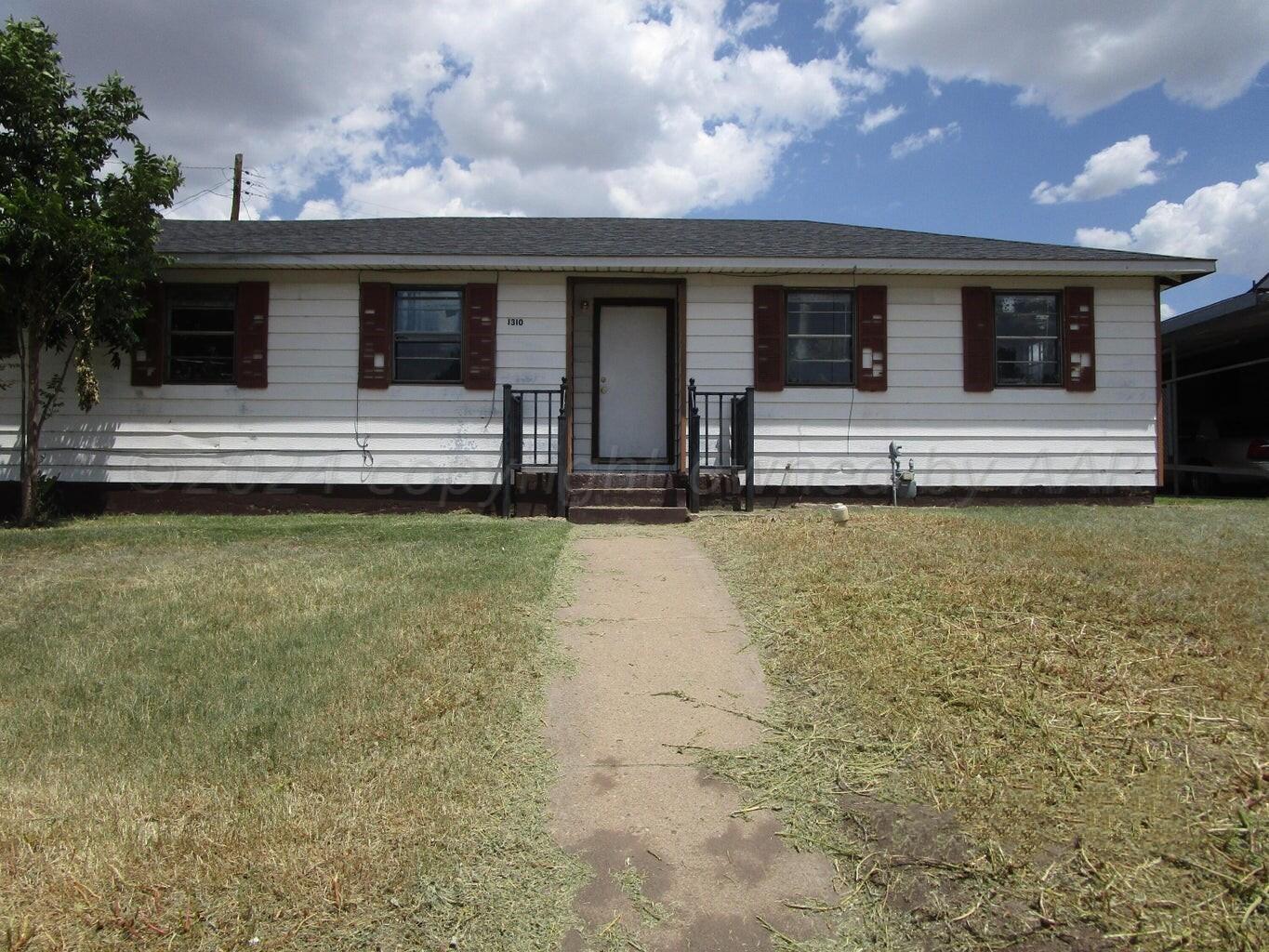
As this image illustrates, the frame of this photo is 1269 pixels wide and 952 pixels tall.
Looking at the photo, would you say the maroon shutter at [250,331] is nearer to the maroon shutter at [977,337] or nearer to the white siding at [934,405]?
the white siding at [934,405]

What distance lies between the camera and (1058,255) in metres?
9.03

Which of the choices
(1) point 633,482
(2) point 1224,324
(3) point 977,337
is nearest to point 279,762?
(1) point 633,482

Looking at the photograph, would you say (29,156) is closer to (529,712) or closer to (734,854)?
(529,712)

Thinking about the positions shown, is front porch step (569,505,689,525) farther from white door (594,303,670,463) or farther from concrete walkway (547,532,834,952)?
concrete walkway (547,532,834,952)

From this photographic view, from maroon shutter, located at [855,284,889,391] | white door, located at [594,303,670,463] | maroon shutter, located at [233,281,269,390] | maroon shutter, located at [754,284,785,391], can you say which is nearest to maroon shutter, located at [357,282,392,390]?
maroon shutter, located at [233,281,269,390]

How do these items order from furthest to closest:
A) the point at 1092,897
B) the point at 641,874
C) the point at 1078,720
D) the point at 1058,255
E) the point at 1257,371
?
the point at 1257,371 → the point at 1058,255 → the point at 1078,720 → the point at 641,874 → the point at 1092,897

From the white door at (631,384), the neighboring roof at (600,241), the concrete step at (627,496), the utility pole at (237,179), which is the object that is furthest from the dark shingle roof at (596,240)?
the utility pole at (237,179)

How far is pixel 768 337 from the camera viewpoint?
366 inches

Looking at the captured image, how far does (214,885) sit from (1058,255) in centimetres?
955

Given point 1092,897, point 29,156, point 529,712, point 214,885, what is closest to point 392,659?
point 529,712

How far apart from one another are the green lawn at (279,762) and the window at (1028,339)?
6572 mm

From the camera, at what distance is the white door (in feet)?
33.0

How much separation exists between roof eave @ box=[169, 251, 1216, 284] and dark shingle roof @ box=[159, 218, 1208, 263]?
6 cm

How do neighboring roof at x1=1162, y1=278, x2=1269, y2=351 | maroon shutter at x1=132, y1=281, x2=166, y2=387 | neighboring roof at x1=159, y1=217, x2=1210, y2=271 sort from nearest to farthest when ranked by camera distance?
neighboring roof at x1=159, y1=217, x2=1210, y2=271 < maroon shutter at x1=132, y1=281, x2=166, y2=387 < neighboring roof at x1=1162, y1=278, x2=1269, y2=351
